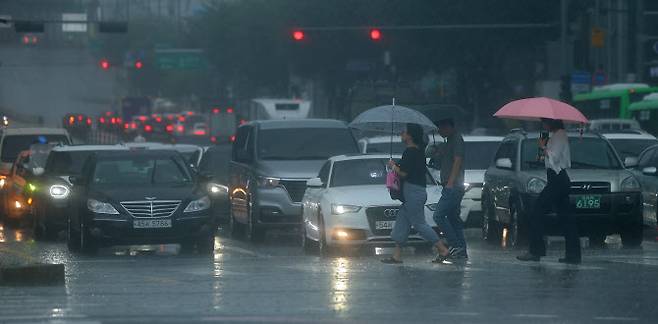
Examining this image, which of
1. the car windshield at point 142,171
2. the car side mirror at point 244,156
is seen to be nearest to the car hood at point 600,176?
the car windshield at point 142,171

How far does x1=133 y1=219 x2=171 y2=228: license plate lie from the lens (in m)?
21.3

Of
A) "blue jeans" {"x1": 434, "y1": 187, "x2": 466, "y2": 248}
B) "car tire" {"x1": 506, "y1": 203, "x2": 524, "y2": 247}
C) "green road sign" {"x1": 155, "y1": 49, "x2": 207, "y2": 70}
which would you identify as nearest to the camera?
"blue jeans" {"x1": 434, "y1": 187, "x2": 466, "y2": 248}

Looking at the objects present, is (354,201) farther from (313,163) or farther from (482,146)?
(482,146)

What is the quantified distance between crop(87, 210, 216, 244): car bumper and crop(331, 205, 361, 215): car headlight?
2301 mm

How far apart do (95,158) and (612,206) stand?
732 centimetres

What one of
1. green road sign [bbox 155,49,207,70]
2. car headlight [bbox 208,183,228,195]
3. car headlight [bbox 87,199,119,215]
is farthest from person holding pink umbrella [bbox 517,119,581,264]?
green road sign [bbox 155,49,207,70]

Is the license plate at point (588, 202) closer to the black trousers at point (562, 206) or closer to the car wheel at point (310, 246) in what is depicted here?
the black trousers at point (562, 206)

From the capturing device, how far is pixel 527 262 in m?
18.2

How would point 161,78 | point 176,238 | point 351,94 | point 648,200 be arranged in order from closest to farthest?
1. point 176,238
2. point 648,200
3. point 351,94
4. point 161,78

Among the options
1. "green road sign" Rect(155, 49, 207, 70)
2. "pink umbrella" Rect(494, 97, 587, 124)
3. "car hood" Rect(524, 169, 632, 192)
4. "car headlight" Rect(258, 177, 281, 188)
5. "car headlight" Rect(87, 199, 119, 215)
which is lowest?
"car headlight" Rect(87, 199, 119, 215)

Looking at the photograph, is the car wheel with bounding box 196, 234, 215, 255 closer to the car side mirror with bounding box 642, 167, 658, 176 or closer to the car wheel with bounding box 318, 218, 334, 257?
the car wheel with bounding box 318, 218, 334, 257

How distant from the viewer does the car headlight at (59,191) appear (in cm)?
2577

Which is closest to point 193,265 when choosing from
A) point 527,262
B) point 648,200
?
point 527,262

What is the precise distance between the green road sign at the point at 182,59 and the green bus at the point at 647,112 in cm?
7010
